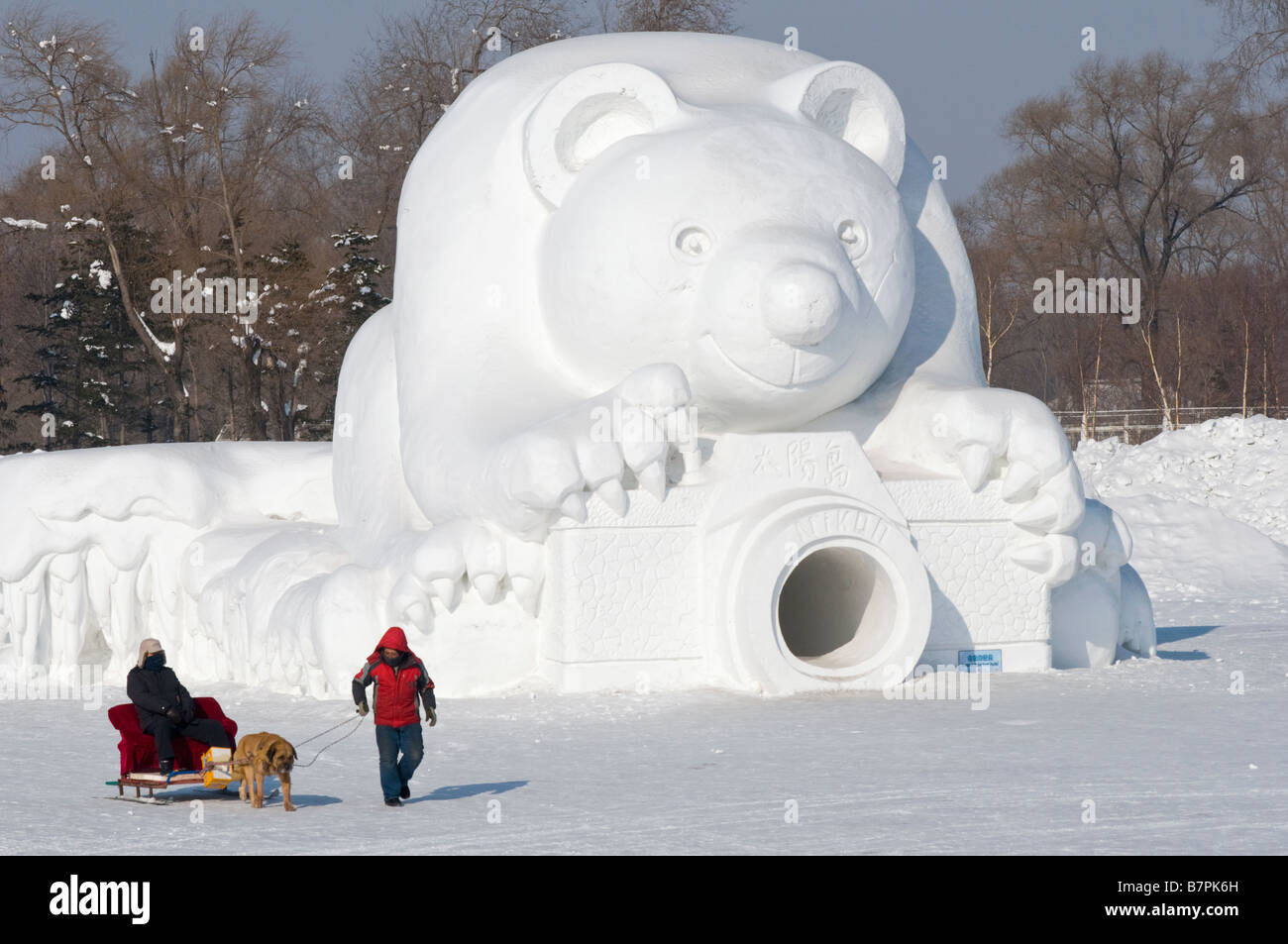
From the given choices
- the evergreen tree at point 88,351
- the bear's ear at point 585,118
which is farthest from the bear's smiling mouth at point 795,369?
the evergreen tree at point 88,351

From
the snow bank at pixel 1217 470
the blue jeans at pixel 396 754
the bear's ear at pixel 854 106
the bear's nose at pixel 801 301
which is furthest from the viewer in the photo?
the snow bank at pixel 1217 470

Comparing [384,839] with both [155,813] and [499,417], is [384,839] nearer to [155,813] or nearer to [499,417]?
[155,813]

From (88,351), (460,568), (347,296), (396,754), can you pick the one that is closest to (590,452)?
(460,568)

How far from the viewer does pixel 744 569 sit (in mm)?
9625

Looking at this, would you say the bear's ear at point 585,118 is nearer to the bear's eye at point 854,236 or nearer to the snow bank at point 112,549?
the bear's eye at point 854,236

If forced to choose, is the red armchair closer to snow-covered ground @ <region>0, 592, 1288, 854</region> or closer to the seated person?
the seated person

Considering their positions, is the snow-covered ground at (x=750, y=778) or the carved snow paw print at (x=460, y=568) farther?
the carved snow paw print at (x=460, y=568)

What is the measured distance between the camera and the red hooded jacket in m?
7.14

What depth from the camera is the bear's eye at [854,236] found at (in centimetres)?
1003

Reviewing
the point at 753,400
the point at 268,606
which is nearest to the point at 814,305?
the point at 753,400

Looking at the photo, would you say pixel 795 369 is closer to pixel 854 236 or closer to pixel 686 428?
pixel 686 428

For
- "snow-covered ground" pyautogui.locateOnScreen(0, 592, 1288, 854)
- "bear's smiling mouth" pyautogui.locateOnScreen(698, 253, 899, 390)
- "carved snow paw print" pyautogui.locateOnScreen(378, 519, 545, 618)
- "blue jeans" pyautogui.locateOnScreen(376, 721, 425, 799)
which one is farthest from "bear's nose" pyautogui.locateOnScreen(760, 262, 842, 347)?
"blue jeans" pyautogui.locateOnScreen(376, 721, 425, 799)

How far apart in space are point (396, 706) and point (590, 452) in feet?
8.84

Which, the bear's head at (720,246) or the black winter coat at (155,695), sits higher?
the bear's head at (720,246)
